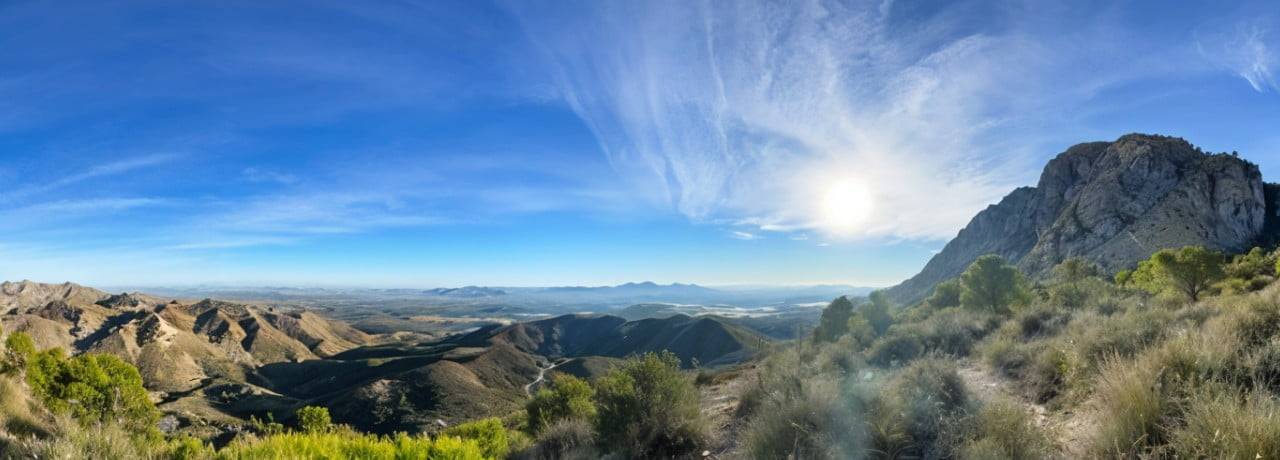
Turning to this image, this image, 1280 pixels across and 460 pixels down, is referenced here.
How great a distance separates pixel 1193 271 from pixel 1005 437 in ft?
129

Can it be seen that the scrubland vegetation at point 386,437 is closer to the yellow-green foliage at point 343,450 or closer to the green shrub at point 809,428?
the yellow-green foliage at point 343,450

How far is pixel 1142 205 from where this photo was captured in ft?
303

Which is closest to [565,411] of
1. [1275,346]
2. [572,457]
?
[572,457]

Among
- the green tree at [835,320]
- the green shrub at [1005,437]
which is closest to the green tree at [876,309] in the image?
the green tree at [835,320]

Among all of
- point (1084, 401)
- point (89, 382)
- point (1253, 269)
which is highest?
point (1253, 269)

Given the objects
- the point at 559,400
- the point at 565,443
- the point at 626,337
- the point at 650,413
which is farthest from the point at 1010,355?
the point at 626,337

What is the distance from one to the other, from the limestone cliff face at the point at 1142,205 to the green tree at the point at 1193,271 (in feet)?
207

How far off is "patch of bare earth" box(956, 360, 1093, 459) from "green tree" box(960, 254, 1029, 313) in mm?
36682

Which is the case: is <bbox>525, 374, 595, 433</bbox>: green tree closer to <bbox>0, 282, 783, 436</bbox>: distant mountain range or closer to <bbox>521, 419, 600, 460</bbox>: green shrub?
<bbox>521, 419, 600, 460</bbox>: green shrub

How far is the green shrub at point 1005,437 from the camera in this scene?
4957mm

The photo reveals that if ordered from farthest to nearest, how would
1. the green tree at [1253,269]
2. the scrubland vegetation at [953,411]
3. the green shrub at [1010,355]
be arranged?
1. the green tree at [1253,269]
2. the green shrub at [1010,355]
3. the scrubland vegetation at [953,411]

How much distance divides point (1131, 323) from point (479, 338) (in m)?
149

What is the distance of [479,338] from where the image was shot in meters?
144

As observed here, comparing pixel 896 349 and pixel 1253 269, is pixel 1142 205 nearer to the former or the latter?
pixel 1253 269
